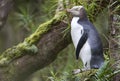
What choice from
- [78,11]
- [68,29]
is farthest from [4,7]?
[78,11]

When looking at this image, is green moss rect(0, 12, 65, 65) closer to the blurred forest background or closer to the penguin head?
the blurred forest background

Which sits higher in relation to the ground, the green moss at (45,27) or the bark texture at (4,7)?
the bark texture at (4,7)

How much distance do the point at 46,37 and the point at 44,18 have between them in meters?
1.26

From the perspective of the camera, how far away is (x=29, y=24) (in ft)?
13.5

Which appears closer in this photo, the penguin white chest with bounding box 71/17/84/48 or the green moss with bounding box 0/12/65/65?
the penguin white chest with bounding box 71/17/84/48

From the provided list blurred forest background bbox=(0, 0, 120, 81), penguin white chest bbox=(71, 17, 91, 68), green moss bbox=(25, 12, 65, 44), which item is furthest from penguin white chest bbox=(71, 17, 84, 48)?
green moss bbox=(25, 12, 65, 44)

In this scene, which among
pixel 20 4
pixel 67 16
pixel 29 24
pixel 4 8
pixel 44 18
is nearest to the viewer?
pixel 67 16

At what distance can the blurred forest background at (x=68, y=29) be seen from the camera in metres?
2.78

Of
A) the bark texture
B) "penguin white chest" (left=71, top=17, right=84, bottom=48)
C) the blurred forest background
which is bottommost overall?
the blurred forest background

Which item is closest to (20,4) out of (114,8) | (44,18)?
(44,18)

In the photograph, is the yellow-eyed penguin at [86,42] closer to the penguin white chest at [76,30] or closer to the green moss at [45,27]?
the penguin white chest at [76,30]

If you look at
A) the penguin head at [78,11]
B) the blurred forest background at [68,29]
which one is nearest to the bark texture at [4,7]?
the blurred forest background at [68,29]

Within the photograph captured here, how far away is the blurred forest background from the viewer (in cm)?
278

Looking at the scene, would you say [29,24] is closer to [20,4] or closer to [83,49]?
[20,4]
